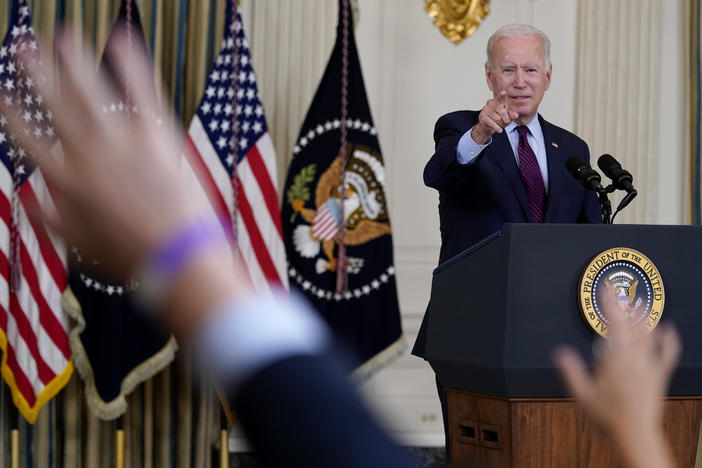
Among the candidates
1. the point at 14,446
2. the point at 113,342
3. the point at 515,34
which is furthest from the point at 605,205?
the point at 14,446

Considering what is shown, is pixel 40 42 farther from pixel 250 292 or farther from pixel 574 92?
pixel 250 292

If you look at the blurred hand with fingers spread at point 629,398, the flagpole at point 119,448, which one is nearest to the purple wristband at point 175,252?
the blurred hand with fingers spread at point 629,398

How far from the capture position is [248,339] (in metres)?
0.57

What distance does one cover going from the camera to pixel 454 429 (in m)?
2.97

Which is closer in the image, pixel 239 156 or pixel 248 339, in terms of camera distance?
pixel 248 339


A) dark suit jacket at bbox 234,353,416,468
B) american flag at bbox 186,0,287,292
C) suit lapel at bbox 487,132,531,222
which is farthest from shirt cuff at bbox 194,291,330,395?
american flag at bbox 186,0,287,292

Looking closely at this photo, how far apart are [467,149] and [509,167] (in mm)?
309

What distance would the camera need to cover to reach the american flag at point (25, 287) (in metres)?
5.02

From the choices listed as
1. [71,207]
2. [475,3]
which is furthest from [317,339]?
[475,3]

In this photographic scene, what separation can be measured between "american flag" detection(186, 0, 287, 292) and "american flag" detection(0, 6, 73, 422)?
2.82ft

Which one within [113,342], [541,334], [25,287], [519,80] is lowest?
[113,342]

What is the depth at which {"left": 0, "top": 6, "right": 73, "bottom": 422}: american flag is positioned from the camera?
16.5 feet

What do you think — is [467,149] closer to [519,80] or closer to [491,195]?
[491,195]

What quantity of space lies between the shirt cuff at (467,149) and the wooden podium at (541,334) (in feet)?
1.29
